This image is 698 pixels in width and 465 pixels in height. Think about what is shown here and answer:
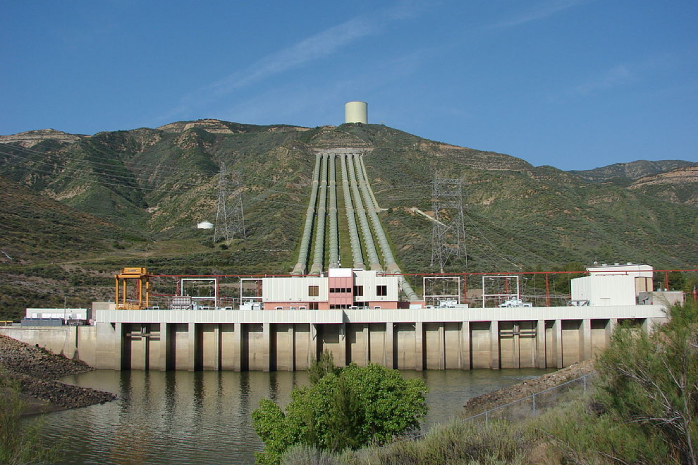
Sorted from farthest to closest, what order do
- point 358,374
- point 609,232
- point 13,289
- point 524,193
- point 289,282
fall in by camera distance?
point 524,193, point 609,232, point 13,289, point 289,282, point 358,374

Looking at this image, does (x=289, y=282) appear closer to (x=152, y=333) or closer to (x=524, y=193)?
(x=152, y=333)

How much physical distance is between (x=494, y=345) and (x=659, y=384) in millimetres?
36142

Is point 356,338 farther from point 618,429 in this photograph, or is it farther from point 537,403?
point 618,429

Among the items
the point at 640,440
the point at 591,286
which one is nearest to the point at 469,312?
the point at 591,286

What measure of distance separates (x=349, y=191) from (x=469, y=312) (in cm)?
8111

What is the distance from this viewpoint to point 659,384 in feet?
51.8

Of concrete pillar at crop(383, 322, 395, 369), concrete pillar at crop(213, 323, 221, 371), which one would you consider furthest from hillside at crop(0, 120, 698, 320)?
concrete pillar at crop(383, 322, 395, 369)

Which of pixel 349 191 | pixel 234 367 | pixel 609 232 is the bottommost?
pixel 234 367

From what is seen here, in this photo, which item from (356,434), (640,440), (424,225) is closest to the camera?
(640,440)

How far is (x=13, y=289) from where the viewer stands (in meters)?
69.0

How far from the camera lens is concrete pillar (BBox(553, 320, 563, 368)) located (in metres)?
51.8

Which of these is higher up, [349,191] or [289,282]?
[349,191]

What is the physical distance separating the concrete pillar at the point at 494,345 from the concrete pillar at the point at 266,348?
15945 millimetres

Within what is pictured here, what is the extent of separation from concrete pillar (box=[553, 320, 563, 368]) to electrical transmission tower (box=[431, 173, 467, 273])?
78.2 feet
